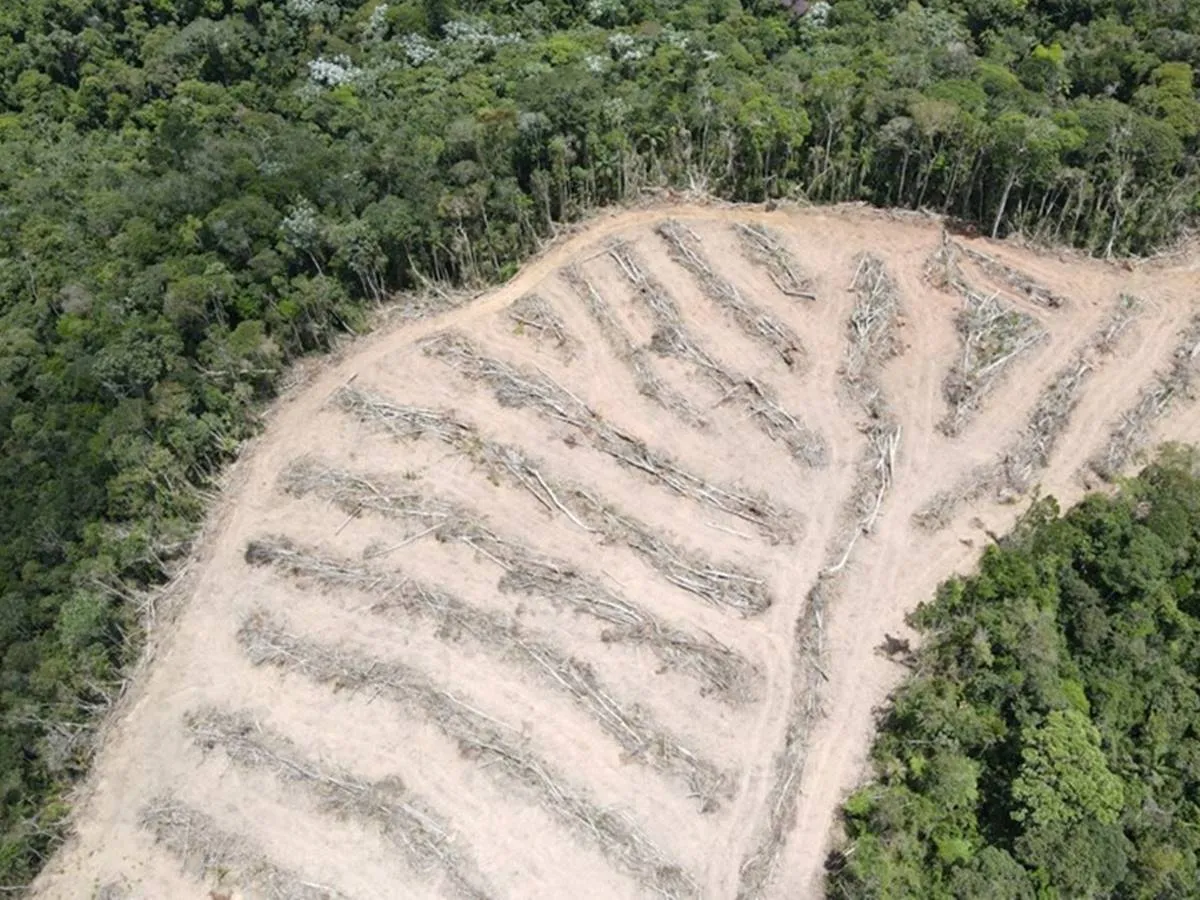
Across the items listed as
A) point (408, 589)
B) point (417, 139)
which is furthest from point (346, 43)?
point (408, 589)

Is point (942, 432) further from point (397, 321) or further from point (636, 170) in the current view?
point (397, 321)

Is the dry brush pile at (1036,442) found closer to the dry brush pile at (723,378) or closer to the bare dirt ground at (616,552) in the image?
the bare dirt ground at (616,552)

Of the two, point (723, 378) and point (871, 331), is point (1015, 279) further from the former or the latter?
point (723, 378)

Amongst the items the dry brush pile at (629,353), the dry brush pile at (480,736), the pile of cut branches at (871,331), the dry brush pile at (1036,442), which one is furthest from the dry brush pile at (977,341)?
the dry brush pile at (480,736)

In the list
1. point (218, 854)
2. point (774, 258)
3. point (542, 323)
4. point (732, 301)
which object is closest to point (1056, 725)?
point (732, 301)

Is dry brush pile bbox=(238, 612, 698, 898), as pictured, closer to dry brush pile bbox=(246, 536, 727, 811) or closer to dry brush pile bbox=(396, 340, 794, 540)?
dry brush pile bbox=(246, 536, 727, 811)
